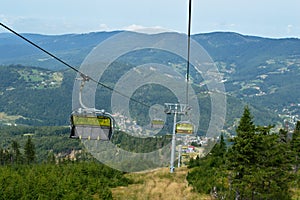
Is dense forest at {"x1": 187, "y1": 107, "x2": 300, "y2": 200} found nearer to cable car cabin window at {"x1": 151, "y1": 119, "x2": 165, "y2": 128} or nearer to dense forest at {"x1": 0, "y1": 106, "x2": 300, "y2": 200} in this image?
dense forest at {"x1": 0, "y1": 106, "x2": 300, "y2": 200}

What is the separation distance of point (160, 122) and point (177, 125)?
7.98ft

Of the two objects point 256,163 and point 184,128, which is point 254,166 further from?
point 184,128

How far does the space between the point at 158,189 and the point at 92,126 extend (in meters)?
10.8

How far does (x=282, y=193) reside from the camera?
20578mm

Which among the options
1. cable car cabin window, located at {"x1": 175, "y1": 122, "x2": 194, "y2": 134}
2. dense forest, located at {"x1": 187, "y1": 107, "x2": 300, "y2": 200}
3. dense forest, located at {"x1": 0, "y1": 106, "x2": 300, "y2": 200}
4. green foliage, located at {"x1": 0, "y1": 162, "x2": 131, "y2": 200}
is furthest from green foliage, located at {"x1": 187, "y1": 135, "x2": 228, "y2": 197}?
green foliage, located at {"x1": 0, "y1": 162, "x2": 131, "y2": 200}

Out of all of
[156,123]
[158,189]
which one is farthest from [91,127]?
[156,123]

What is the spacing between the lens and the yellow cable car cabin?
14.2 meters

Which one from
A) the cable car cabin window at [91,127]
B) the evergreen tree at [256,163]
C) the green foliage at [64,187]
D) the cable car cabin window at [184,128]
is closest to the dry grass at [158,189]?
the green foliage at [64,187]

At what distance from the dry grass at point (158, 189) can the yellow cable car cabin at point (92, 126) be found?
787 cm

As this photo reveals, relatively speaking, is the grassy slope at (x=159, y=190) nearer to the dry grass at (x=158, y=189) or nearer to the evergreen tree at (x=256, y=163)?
the dry grass at (x=158, y=189)

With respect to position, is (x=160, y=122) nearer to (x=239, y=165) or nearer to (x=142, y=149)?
(x=239, y=165)

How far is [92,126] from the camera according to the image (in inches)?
567

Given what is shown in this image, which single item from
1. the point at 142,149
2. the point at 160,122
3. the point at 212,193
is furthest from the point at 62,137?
the point at 212,193

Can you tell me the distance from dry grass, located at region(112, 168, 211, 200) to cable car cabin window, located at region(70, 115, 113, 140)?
25.8ft
